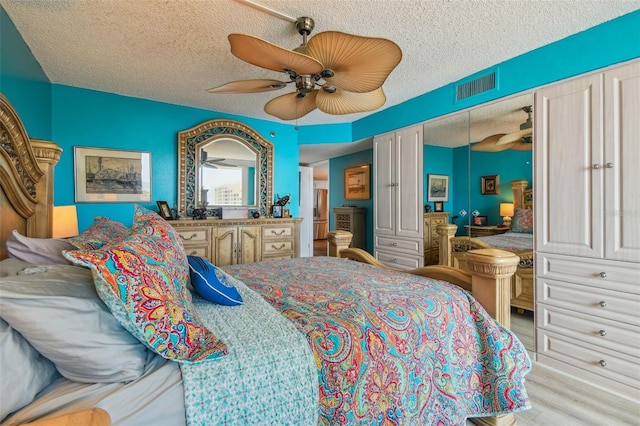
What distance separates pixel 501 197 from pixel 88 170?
419 centimetres

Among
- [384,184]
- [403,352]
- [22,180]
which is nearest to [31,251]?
[22,180]

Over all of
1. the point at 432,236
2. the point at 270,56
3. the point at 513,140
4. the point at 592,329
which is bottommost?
the point at 592,329

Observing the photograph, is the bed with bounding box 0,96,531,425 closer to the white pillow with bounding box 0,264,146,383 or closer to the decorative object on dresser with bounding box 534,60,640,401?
the white pillow with bounding box 0,264,146,383

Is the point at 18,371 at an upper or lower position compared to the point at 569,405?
upper

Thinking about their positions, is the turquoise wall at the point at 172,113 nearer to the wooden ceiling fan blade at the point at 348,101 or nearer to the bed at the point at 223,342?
the wooden ceiling fan blade at the point at 348,101

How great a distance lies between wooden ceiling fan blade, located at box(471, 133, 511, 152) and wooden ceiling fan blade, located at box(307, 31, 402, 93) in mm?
1564

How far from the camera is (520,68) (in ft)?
8.13

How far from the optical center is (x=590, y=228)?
205 cm

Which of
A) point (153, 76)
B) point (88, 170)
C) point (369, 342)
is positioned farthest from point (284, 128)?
point (369, 342)

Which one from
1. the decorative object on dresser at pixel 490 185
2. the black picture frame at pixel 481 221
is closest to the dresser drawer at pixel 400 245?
the black picture frame at pixel 481 221

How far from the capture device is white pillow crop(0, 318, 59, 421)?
696 millimetres

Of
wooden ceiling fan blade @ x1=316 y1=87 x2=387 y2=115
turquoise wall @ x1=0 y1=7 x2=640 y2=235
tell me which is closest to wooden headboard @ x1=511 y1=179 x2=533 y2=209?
turquoise wall @ x1=0 y1=7 x2=640 y2=235

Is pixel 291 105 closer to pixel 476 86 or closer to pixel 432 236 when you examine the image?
pixel 476 86

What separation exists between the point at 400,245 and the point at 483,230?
1.04 m
